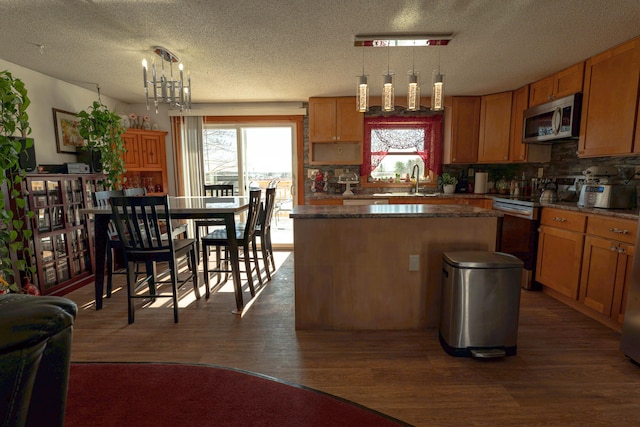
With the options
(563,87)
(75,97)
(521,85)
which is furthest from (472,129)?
(75,97)

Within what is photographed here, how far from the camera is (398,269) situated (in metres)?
2.29

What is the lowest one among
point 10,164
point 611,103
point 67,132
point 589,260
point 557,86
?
point 589,260

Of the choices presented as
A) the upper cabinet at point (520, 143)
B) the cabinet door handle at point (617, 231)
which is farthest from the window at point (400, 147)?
the cabinet door handle at point (617, 231)

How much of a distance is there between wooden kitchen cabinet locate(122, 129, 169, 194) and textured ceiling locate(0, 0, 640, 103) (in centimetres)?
88

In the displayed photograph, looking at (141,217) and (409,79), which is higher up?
(409,79)

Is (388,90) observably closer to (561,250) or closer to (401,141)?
(561,250)

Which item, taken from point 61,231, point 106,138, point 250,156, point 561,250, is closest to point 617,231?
point 561,250

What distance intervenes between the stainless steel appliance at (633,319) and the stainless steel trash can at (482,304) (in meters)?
0.65

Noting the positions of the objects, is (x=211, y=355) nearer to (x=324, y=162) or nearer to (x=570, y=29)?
(x=324, y=162)

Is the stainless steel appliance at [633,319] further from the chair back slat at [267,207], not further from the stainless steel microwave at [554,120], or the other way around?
the chair back slat at [267,207]

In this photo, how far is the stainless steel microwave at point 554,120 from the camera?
2.96 meters

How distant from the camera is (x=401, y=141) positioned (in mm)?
4680

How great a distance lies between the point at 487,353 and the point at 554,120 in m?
2.53

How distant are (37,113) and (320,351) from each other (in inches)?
144
